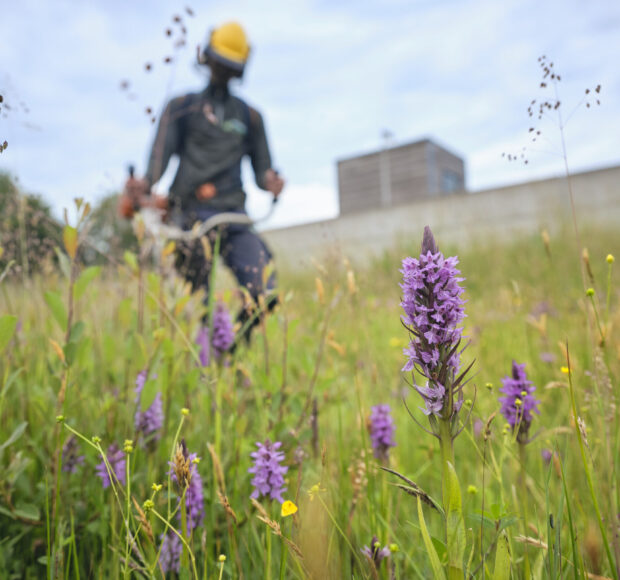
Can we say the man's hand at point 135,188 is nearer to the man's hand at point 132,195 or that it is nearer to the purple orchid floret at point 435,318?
the man's hand at point 132,195

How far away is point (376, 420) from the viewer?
4.83 feet

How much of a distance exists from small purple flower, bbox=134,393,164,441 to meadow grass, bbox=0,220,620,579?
1.3 inches

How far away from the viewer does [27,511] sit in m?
1.19

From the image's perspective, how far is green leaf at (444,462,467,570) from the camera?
0.68 meters

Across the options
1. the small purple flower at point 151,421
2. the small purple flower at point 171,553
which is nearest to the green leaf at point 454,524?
the small purple flower at point 171,553

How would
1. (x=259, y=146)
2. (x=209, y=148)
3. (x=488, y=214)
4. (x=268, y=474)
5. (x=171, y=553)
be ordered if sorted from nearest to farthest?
(x=268, y=474), (x=171, y=553), (x=209, y=148), (x=259, y=146), (x=488, y=214)

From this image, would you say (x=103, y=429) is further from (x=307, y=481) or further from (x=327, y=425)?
(x=327, y=425)

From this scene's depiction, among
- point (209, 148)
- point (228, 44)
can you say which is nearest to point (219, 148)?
point (209, 148)

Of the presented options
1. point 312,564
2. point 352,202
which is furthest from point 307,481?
point 352,202

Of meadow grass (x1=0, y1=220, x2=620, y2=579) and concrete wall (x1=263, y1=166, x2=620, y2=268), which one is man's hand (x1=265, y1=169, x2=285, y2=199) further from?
concrete wall (x1=263, y1=166, x2=620, y2=268)

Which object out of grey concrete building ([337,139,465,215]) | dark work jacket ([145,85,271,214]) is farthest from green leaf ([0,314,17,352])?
grey concrete building ([337,139,465,215])

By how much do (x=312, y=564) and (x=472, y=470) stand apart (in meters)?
1.30

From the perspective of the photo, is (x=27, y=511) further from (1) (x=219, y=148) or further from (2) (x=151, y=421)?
(1) (x=219, y=148)

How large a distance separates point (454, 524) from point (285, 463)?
2.64 ft
